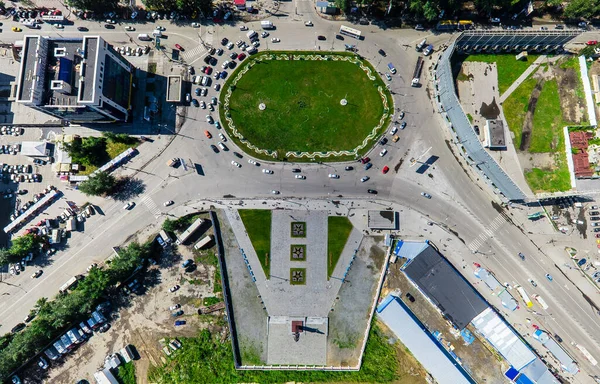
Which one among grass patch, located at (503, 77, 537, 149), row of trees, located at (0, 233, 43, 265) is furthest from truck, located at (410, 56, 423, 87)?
row of trees, located at (0, 233, 43, 265)

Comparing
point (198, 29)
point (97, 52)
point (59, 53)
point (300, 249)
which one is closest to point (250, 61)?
point (198, 29)

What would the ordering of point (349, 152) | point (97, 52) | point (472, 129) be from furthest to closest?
point (349, 152), point (472, 129), point (97, 52)

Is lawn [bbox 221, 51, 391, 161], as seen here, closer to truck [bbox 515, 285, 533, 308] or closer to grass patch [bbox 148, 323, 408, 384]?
grass patch [bbox 148, 323, 408, 384]

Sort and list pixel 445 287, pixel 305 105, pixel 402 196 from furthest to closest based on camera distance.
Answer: pixel 305 105 → pixel 402 196 → pixel 445 287

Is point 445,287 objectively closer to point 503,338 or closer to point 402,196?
point 503,338

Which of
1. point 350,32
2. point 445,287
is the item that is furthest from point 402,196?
point 350,32

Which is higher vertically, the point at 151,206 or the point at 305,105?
the point at 305,105

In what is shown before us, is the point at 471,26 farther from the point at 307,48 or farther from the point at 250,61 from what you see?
the point at 250,61
